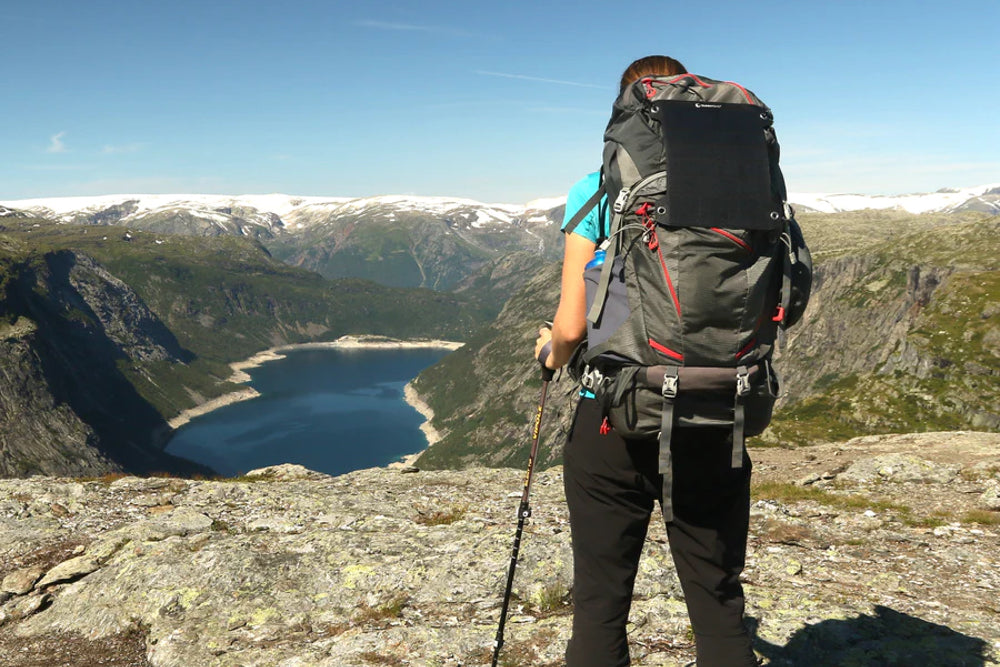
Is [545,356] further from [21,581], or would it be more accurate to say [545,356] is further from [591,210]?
[21,581]

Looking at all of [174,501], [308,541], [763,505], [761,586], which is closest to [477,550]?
[308,541]

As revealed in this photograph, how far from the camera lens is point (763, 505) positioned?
56.7 feet

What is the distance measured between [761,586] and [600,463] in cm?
870

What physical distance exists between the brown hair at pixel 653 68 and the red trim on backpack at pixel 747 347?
2.45 meters

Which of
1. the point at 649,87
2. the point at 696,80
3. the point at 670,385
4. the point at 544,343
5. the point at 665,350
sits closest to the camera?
the point at 670,385

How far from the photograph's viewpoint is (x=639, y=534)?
5.23 metres

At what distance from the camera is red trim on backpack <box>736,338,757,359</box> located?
452 centimetres

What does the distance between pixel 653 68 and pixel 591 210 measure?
5.01 feet

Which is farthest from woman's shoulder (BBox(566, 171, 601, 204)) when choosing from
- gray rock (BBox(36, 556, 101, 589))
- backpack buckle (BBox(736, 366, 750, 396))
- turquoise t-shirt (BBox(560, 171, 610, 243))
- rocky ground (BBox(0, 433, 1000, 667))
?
gray rock (BBox(36, 556, 101, 589))

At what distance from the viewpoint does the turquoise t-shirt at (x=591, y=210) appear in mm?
4883

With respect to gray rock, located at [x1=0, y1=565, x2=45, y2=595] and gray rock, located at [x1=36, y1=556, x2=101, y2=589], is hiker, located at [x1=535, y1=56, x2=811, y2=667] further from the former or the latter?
gray rock, located at [x1=0, y1=565, x2=45, y2=595]

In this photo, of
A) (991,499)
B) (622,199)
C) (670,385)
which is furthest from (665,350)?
(991,499)

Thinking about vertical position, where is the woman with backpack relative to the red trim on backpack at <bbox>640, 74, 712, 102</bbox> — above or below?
below

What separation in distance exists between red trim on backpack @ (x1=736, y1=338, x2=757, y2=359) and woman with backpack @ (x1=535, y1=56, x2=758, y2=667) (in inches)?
25.5
